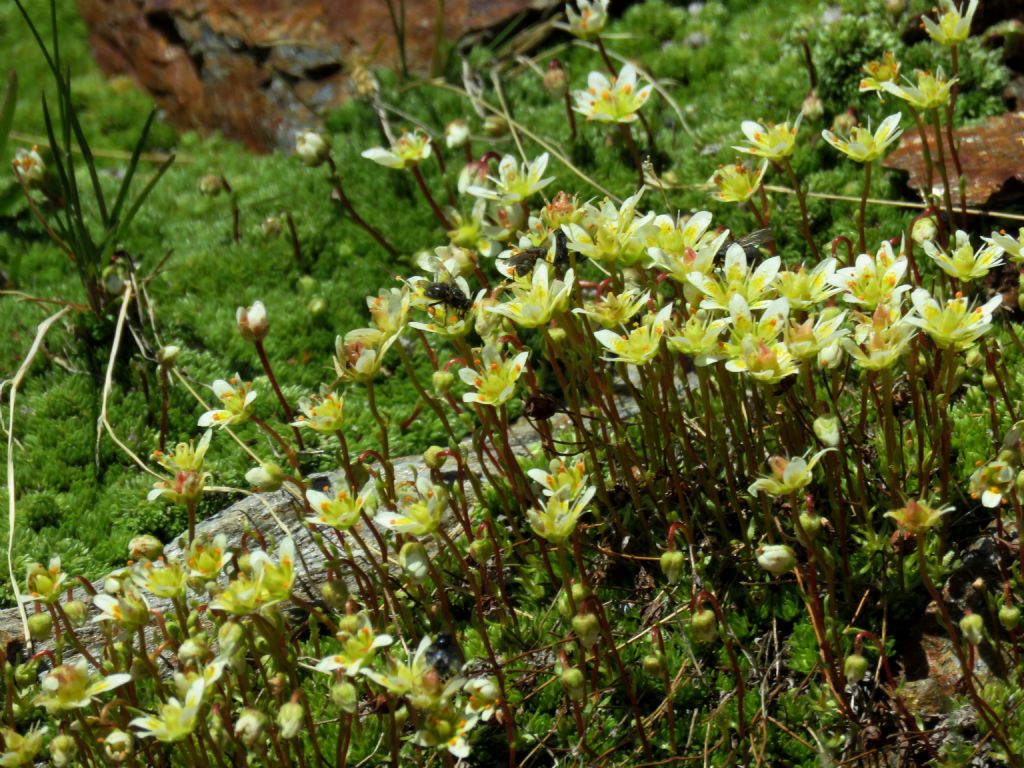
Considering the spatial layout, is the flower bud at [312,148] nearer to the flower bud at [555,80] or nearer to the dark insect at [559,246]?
the flower bud at [555,80]

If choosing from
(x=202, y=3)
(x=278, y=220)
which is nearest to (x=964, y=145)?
(x=278, y=220)

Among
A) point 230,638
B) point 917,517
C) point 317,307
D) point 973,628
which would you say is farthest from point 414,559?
point 317,307

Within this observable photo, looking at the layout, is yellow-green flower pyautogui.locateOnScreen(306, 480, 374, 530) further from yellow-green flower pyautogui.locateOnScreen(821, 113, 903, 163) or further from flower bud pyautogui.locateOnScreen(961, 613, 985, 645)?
yellow-green flower pyautogui.locateOnScreen(821, 113, 903, 163)

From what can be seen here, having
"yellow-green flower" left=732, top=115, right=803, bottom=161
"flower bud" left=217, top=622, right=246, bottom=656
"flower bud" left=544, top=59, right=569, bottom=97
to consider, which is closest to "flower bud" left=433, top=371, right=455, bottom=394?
"flower bud" left=217, top=622, right=246, bottom=656

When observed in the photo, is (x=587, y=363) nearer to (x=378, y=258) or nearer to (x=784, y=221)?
(x=784, y=221)

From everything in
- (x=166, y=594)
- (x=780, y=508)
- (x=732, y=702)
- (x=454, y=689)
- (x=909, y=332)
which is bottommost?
(x=732, y=702)
